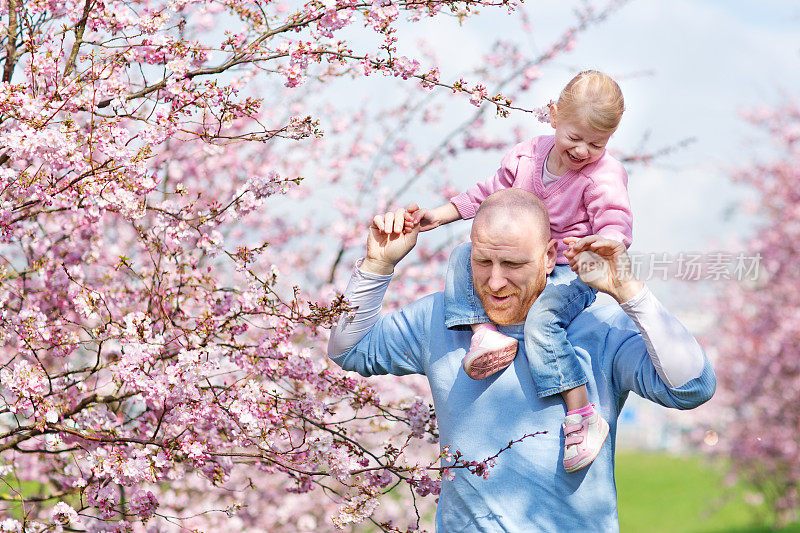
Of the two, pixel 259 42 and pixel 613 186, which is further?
pixel 259 42

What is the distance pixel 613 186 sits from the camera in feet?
8.82

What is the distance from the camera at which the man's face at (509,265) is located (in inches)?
107

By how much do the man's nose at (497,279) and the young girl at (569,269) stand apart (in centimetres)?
12

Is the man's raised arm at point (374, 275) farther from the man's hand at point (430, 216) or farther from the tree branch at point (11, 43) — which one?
the tree branch at point (11, 43)

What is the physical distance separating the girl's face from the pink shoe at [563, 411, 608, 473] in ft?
2.53

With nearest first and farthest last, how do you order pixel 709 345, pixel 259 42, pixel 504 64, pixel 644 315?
pixel 644 315
pixel 259 42
pixel 504 64
pixel 709 345

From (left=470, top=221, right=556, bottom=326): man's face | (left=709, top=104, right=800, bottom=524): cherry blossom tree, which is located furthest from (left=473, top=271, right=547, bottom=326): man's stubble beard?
(left=709, top=104, right=800, bottom=524): cherry blossom tree

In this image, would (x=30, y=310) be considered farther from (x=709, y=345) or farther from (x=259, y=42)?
(x=709, y=345)

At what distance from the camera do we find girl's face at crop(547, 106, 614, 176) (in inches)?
105

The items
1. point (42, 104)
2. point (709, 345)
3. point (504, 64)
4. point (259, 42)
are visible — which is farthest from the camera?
point (709, 345)

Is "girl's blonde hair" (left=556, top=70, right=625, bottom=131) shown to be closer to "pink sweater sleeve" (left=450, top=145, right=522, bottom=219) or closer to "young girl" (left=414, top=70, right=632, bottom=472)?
"young girl" (left=414, top=70, right=632, bottom=472)

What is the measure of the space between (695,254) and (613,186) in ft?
1.03

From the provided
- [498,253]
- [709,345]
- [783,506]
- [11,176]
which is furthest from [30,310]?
[709,345]

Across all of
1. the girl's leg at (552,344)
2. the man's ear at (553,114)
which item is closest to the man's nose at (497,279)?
the girl's leg at (552,344)
